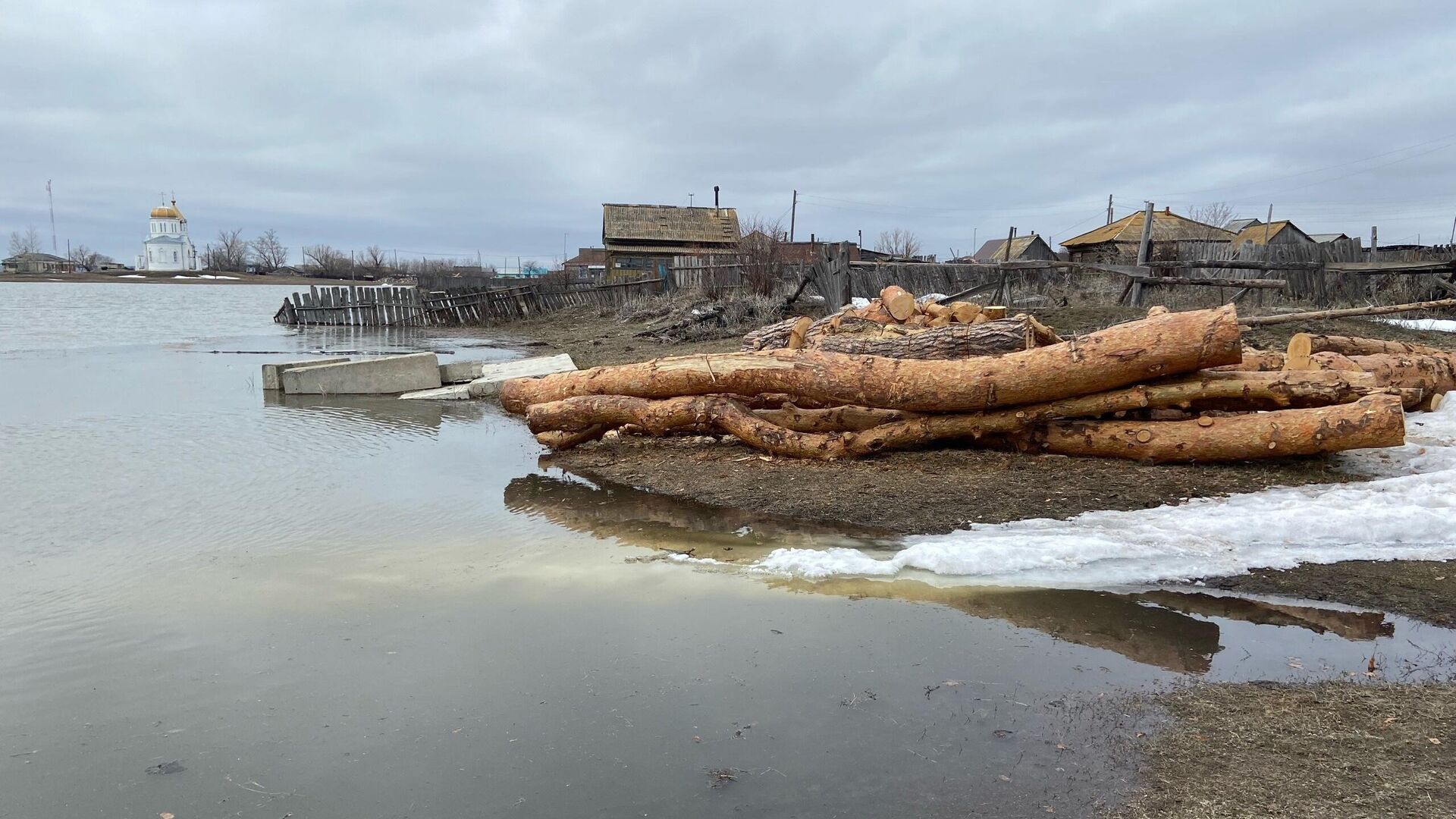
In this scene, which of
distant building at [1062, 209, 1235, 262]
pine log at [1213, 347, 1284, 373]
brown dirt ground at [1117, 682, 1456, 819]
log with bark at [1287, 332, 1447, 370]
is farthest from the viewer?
distant building at [1062, 209, 1235, 262]

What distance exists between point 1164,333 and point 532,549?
4.85 m

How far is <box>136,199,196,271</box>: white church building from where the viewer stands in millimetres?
123688

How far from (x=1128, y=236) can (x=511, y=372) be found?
99.4 ft

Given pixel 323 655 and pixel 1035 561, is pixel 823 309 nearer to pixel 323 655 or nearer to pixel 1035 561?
pixel 1035 561

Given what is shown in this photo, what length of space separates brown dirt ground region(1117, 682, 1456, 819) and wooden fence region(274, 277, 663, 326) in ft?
84.1

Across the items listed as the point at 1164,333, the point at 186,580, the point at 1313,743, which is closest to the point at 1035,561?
the point at 1313,743

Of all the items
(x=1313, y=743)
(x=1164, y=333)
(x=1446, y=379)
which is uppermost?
(x=1164, y=333)

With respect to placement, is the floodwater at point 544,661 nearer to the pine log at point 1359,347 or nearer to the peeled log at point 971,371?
the peeled log at point 971,371

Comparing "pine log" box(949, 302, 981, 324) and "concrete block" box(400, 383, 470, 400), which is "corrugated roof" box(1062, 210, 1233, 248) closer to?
"pine log" box(949, 302, 981, 324)

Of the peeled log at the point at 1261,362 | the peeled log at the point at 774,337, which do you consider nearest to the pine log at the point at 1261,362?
the peeled log at the point at 1261,362

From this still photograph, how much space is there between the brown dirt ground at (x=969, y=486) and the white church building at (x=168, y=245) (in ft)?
461

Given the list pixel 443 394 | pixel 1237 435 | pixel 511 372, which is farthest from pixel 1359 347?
pixel 443 394

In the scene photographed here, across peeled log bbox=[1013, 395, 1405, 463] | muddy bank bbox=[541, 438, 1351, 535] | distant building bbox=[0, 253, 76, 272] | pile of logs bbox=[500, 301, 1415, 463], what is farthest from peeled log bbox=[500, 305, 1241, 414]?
distant building bbox=[0, 253, 76, 272]

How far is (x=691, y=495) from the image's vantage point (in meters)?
6.65
